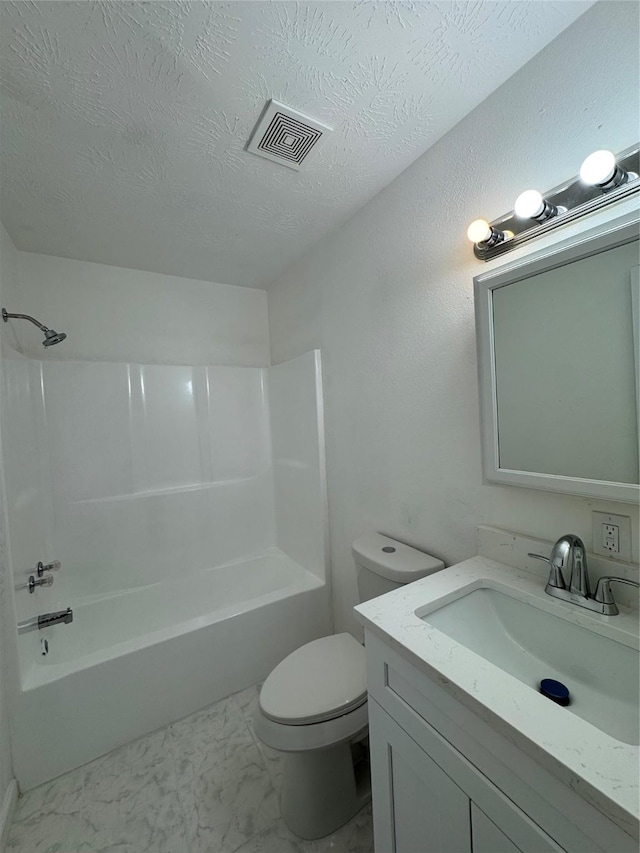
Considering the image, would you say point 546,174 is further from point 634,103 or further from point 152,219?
point 152,219

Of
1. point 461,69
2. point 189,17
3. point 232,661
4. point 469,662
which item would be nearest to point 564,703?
point 469,662

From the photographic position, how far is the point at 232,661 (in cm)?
173

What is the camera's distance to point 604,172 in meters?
0.77

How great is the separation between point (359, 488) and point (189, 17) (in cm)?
167

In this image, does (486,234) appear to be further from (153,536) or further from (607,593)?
(153,536)

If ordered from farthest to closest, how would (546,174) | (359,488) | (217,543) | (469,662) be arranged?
(217,543) < (359,488) < (546,174) < (469,662)

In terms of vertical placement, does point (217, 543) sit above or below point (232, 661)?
above

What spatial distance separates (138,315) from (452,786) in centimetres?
250

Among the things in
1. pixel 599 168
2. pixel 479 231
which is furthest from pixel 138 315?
pixel 599 168

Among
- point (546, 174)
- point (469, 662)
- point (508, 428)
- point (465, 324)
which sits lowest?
point (469, 662)

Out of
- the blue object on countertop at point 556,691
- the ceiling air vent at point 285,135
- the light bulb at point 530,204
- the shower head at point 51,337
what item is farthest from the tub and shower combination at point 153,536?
the blue object on countertop at point 556,691

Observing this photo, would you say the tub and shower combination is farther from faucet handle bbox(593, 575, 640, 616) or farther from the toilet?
faucet handle bbox(593, 575, 640, 616)

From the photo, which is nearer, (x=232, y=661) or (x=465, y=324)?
(x=465, y=324)

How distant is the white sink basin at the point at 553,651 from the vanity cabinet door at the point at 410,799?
0.27 meters
